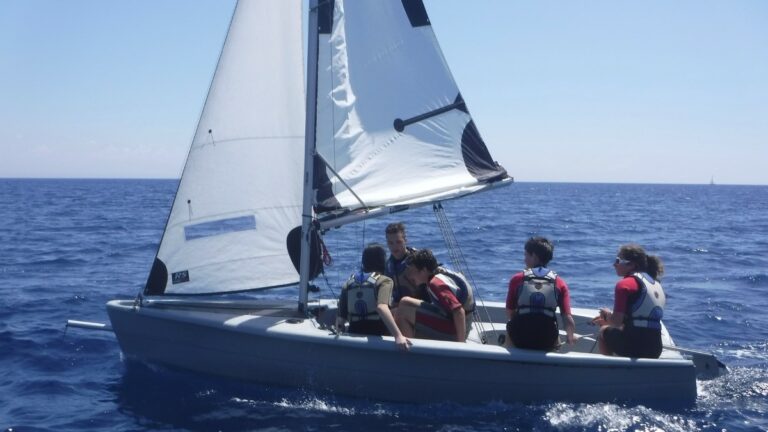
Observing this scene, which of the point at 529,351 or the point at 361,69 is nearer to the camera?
the point at 529,351

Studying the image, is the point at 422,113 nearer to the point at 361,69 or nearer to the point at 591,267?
the point at 361,69

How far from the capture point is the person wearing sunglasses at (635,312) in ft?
20.1

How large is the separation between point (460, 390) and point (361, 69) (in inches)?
123

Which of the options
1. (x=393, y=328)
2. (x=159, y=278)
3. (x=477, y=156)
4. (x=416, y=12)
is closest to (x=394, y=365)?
(x=393, y=328)

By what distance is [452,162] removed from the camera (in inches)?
283

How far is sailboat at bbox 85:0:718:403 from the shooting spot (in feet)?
21.7

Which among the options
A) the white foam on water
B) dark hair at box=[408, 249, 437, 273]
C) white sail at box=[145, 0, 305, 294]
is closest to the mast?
white sail at box=[145, 0, 305, 294]

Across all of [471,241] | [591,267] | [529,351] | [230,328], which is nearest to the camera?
[529,351]

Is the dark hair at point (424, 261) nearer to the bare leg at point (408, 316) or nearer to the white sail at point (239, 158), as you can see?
the bare leg at point (408, 316)

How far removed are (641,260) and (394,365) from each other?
7.74ft

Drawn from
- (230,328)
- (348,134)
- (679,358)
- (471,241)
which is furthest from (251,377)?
(471,241)

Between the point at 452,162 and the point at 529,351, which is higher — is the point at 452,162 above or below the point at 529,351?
above

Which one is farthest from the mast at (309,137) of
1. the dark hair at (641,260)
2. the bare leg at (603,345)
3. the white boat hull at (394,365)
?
the dark hair at (641,260)

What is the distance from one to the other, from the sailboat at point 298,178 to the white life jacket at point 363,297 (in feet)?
0.73
